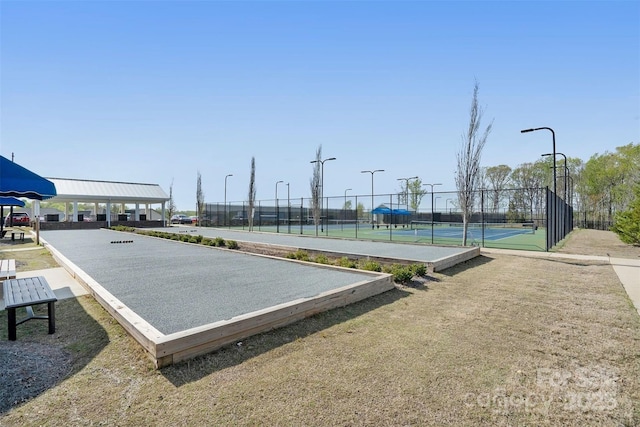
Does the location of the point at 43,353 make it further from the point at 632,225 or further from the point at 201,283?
the point at 632,225

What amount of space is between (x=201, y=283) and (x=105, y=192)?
29.1 meters

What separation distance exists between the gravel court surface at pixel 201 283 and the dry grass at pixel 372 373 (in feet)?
1.84

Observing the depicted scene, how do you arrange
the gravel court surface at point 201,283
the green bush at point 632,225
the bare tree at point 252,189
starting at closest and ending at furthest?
1. the gravel court surface at point 201,283
2. the green bush at point 632,225
3. the bare tree at point 252,189

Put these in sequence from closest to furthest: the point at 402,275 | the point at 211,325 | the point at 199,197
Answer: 1. the point at 211,325
2. the point at 402,275
3. the point at 199,197

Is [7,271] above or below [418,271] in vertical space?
above

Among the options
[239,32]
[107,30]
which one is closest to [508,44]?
[239,32]

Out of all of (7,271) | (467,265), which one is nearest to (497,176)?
(467,265)

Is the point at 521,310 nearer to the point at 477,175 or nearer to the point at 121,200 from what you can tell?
the point at 477,175

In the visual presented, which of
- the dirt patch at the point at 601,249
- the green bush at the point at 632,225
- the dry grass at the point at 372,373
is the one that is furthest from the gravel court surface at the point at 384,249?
the green bush at the point at 632,225

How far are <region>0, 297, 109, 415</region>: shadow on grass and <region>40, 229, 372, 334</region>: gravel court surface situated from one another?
573 mm

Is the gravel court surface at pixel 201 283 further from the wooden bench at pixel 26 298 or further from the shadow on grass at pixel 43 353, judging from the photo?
the wooden bench at pixel 26 298

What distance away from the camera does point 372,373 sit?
2.98 metres

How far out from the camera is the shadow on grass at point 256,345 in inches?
116

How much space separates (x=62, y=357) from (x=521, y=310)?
243 inches
